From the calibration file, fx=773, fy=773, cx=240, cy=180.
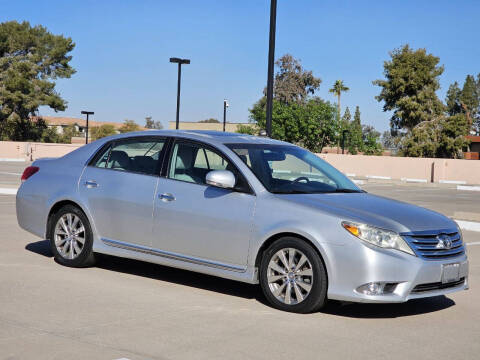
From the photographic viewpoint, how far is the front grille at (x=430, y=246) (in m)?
6.70

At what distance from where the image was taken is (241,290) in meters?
8.04

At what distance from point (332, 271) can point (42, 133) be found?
230 ft

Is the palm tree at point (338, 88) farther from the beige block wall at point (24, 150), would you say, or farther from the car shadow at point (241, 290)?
the car shadow at point (241, 290)

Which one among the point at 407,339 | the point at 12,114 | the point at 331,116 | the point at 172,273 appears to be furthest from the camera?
the point at 331,116

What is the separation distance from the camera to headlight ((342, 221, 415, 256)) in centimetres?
663

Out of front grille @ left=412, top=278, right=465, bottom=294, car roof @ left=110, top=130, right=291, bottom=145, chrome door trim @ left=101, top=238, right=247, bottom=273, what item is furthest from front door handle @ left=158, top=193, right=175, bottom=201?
front grille @ left=412, top=278, right=465, bottom=294

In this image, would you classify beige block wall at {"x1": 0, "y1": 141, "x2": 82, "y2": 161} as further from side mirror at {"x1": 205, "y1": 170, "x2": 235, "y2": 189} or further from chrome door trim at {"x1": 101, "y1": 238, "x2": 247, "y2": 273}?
side mirror at {"x1": 205, "y1": 170, "x2": 235, "y2": 189}

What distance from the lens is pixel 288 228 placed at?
698 cm

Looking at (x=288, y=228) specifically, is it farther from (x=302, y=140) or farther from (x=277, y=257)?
(x=302, y=140)

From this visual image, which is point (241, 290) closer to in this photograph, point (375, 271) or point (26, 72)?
point (375, 271)

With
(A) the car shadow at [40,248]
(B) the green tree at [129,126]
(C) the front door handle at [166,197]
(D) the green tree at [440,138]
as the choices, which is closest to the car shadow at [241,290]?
(A) the car shadow at [40,248]

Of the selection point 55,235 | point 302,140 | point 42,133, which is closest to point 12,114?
point 42,133

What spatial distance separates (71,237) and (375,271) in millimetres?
3808

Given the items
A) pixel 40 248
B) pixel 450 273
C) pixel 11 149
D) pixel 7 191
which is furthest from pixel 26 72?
pixel 450 273
